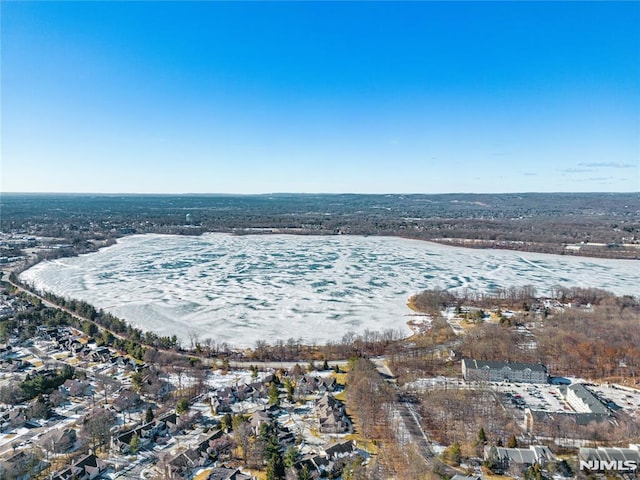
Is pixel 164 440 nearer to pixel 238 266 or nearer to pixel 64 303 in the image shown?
pixel 64 303

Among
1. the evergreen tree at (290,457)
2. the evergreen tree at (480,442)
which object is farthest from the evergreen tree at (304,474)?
the evergreen tree at (480,442)

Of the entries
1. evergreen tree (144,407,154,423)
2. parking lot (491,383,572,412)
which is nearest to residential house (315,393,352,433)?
evergreen tree (144,407,154,423)

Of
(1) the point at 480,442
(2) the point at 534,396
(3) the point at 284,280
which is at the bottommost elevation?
(2) the point at 534,396

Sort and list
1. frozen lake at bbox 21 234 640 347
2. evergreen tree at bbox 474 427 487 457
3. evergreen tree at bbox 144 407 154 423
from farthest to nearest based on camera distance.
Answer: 1. frozen lake at bbox 21 234 640 347
2. evergreen tree at bbox 144 407 154 423
3. evergreen tree at bbox 474 427 487 457

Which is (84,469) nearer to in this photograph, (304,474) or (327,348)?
(304,474)

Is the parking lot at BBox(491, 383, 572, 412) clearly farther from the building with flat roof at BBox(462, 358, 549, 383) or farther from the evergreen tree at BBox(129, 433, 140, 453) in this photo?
the evergreen tree at BBox(129, 433, 140, 453)

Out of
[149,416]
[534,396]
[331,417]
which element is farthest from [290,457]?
[534,396]
